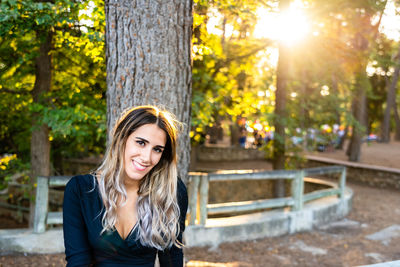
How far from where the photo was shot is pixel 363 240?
23.5ft

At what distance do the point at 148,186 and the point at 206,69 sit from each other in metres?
6.29

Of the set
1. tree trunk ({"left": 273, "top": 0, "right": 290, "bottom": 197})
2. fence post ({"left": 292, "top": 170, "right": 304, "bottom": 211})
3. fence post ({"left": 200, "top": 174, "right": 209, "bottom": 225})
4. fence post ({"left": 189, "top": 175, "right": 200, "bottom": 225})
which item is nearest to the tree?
fence post ({"left": 189, "top": 175, "right": 200, "bottom": 225})

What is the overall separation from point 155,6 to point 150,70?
1.61 ft

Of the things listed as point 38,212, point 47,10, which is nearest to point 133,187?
point 38,212

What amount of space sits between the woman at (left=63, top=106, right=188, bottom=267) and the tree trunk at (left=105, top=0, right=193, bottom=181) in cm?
77

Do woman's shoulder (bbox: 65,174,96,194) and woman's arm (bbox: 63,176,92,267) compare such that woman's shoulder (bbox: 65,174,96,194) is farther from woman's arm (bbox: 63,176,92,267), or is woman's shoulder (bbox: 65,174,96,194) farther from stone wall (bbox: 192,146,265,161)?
stone wall (bbox: 192,146,265,161)

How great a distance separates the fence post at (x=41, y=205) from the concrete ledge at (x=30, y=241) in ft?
0.33

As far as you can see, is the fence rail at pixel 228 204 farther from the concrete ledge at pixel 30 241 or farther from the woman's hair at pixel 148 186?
the woman's hair at pixel 148 186

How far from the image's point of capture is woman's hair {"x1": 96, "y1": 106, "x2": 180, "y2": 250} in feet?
7.39

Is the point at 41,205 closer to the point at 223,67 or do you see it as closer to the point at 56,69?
the point at 56,69

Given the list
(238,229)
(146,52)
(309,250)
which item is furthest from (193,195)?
(146,52)

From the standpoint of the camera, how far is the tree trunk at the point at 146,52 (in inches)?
116

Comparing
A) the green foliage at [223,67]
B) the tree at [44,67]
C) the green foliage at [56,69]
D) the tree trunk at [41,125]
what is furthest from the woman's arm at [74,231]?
the tree trunk at [41,125]

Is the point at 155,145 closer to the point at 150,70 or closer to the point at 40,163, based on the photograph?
the point at 150,70
